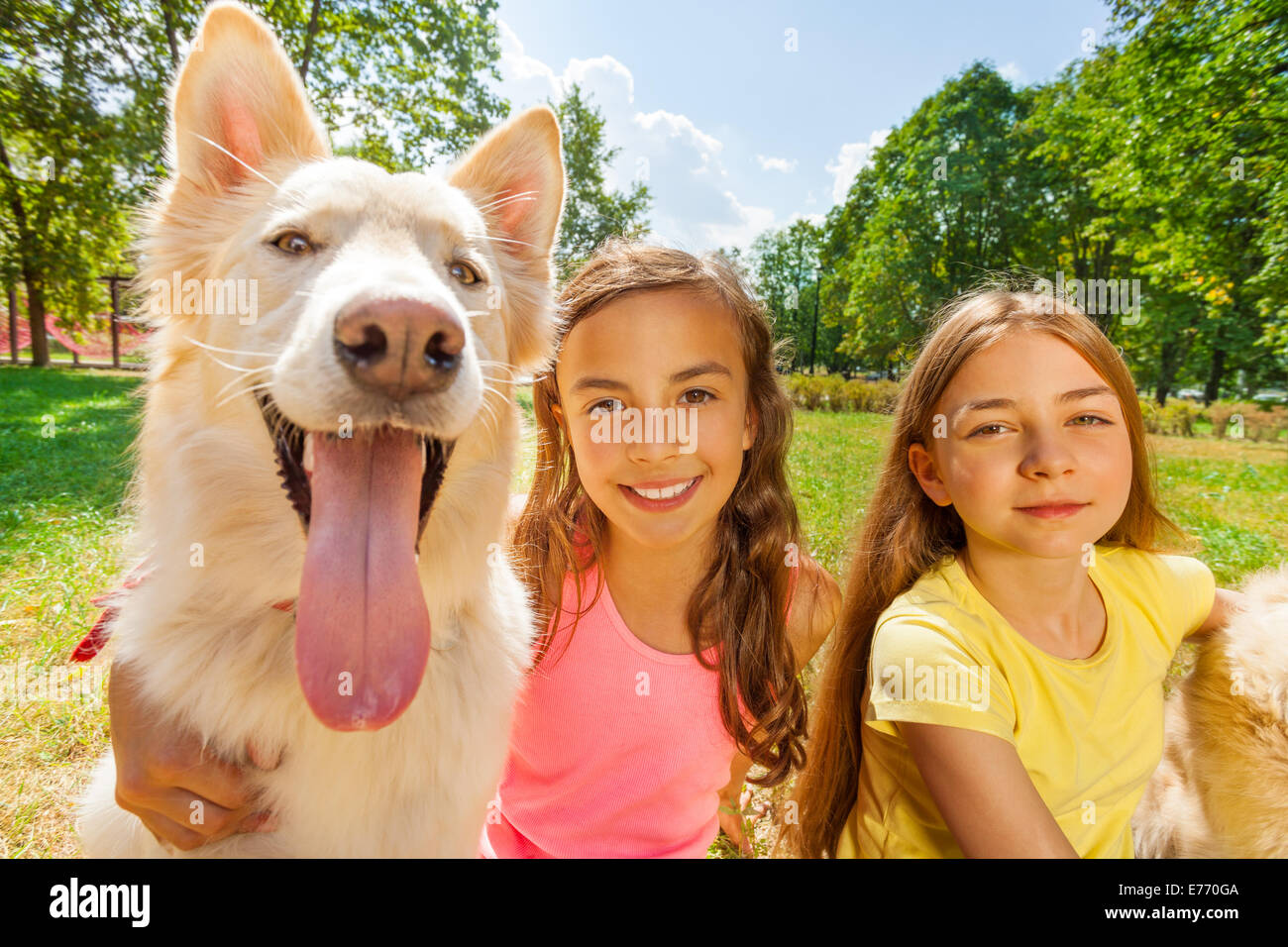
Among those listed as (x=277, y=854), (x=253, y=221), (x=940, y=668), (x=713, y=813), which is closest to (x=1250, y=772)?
(x=940, y=668)

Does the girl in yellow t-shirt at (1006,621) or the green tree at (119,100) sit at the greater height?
the green tree at (119,100)

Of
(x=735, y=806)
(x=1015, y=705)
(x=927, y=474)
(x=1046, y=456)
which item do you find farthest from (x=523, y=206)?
(x=735, y=806)

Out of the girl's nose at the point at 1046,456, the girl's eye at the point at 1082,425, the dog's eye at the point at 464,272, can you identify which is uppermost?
the dog's eye at the point at 464,272

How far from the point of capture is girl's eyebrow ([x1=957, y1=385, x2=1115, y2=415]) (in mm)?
2336

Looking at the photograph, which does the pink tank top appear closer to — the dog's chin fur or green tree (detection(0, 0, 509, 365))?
the dog's chin fur

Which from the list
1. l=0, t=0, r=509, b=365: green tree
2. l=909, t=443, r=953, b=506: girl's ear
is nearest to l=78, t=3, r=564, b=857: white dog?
l=909, t=443, r=953, b=506: girl's ear

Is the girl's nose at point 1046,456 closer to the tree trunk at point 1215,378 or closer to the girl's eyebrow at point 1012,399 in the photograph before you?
the girl's eyebrow at point 1012,399

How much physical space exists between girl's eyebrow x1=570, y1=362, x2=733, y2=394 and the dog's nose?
1.02 metres

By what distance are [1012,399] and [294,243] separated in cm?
259

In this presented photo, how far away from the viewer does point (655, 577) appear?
3.07 meters

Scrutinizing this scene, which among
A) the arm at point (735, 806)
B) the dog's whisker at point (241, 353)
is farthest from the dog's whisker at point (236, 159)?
the arm at point (735, 806)

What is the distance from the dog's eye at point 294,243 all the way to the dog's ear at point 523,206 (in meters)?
0.73

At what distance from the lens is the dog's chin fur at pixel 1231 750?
7.54 feet
